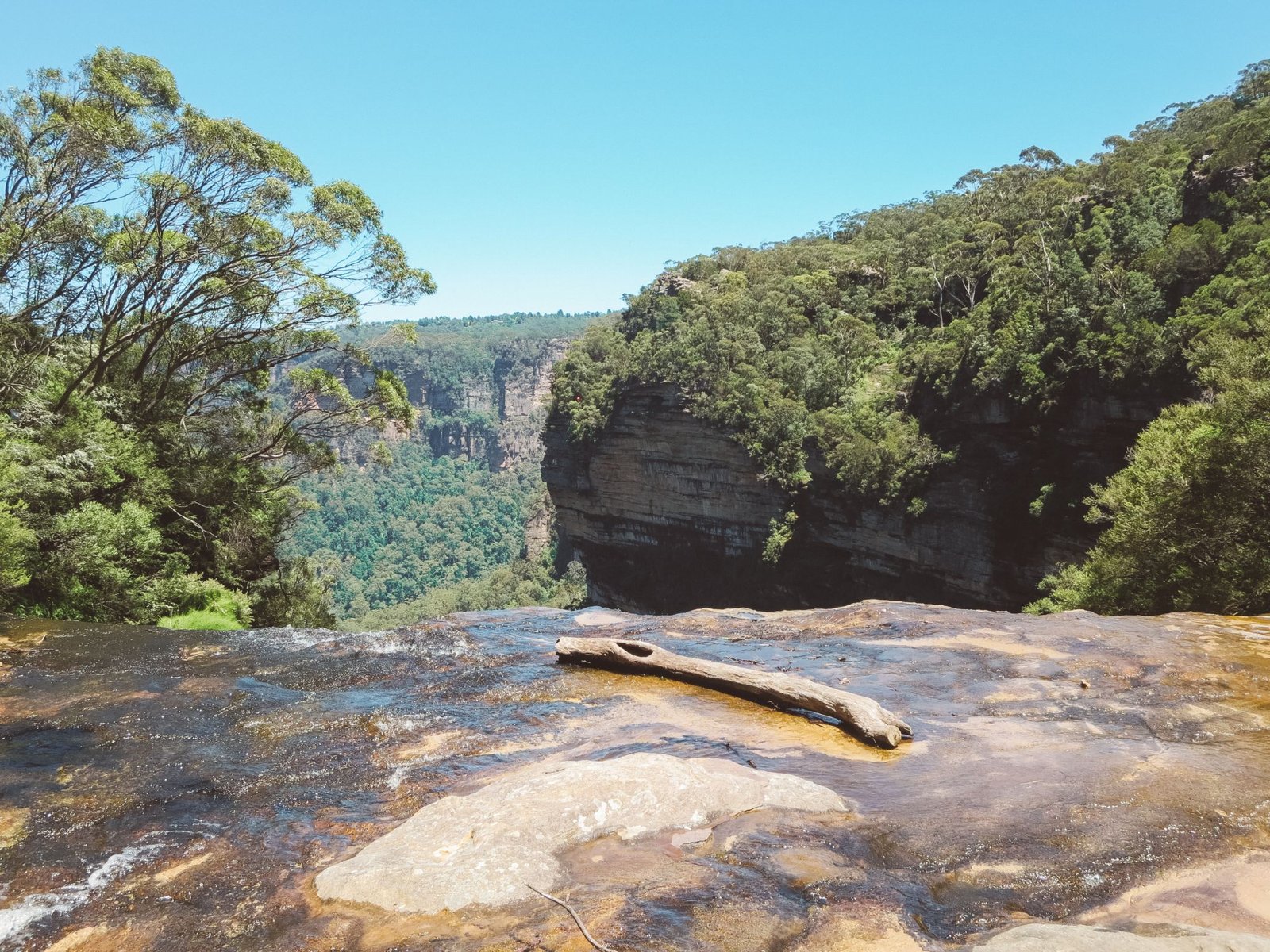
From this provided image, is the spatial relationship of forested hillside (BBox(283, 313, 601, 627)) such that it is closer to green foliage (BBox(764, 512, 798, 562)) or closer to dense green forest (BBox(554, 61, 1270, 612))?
green foliage (BBox(764, 512, 798, 562))

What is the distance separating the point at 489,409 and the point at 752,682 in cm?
15705

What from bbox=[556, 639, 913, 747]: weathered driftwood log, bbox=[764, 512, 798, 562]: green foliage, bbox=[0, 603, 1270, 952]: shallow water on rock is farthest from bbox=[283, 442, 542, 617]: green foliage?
bbox=[0, 603, 1270, 952]: shallow water on rock

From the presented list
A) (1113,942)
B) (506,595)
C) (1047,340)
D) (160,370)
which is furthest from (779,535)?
(1113,942)

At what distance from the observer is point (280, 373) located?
128000 mm

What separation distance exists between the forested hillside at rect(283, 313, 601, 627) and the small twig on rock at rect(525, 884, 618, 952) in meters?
61.1

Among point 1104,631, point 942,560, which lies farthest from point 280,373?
point 1104,631

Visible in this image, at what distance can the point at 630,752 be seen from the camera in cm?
578

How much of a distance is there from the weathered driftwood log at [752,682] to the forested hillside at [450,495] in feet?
186

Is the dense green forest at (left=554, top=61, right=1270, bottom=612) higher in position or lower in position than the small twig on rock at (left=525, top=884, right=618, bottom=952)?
higher

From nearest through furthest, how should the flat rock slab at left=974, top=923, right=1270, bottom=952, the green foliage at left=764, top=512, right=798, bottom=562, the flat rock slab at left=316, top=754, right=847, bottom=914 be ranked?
the flat rock slab at left=974, top=923, right=1270, bottom=952 → the flat rock slab at left=316, top=754, right=847, bottom=914 → the green foliage at left=764, top=512, right=798, bottom=562

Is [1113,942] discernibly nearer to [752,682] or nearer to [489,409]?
[752,682]

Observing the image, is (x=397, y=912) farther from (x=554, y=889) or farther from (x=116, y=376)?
(x=116, y=376)

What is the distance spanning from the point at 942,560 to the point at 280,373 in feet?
396

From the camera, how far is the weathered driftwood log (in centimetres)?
615
